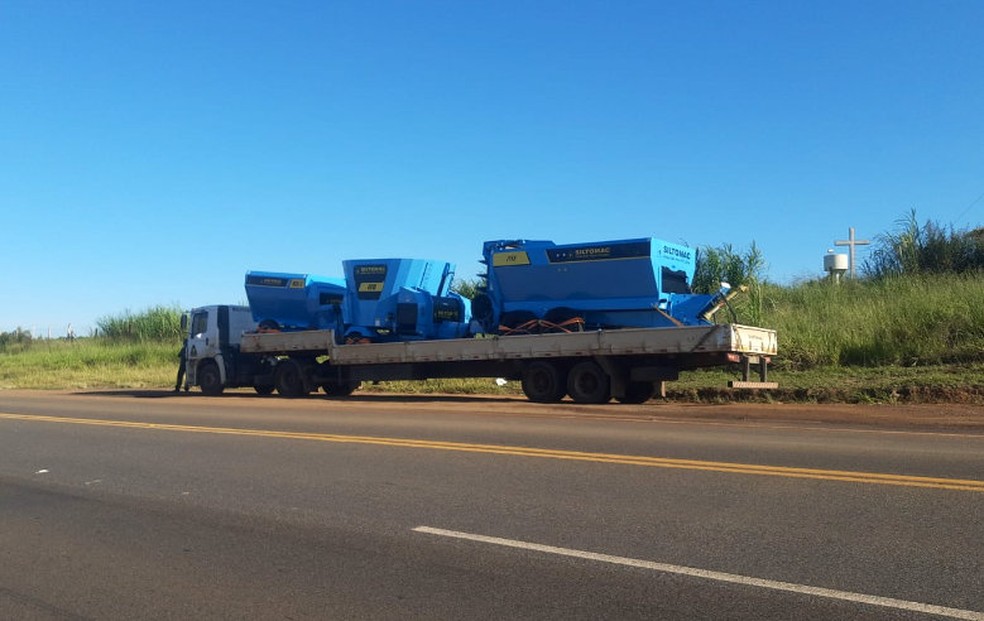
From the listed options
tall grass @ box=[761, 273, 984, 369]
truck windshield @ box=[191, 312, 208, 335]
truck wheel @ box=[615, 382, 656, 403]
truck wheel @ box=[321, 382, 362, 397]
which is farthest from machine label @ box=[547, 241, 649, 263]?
truck windshield @ box=[191, 312, 208, 335]

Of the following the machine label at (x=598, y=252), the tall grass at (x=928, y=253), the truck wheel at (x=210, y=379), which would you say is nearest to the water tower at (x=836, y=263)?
the tall grass at (x=928, y=253)

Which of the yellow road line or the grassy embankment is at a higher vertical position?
the grassy embankment

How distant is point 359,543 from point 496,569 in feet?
4.24

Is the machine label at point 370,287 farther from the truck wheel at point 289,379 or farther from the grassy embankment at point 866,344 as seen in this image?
the grassy embankment at point 866,344

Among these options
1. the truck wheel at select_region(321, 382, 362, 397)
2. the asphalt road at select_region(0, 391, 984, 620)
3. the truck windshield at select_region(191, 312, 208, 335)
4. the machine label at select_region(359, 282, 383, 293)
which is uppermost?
the machine label at select_region(359, 282, 383, 293)

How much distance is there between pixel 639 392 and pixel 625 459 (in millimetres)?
9379

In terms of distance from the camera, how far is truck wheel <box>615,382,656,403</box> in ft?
62.2

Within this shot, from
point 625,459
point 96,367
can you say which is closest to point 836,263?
point 625,459

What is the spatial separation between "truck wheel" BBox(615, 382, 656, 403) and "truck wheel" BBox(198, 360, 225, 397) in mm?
12075

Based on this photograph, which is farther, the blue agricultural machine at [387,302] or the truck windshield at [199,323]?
the truck windshield at [199,323]

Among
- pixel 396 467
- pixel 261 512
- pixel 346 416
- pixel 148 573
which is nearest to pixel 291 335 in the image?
pixel 346 416

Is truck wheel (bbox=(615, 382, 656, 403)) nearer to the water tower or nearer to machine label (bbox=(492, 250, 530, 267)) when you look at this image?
machine label (bbox=(492, 250, 530, 267))

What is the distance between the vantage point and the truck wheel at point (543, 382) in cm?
1897

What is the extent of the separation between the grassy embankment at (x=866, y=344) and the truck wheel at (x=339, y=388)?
1.79 m
